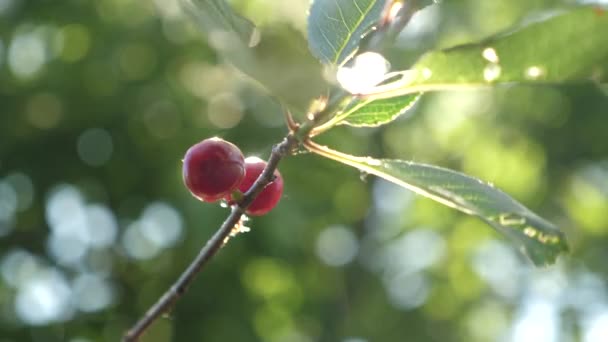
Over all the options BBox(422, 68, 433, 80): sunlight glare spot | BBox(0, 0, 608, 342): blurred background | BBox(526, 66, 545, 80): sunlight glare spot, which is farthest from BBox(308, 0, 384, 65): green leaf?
BBox(0, 0, 608, 342): blurred background

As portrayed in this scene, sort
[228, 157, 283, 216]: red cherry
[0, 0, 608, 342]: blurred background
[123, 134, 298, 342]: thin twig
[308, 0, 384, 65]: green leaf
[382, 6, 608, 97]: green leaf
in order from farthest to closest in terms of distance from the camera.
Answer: [0, 0, 608, 342]: blurred background < [228, 157, 283, 216]: red cherry < [308, 0, 384, 65]: green leaf < [123, 134, 298, 342]: thin twig < [382, 6, 608, 97]: green leaf

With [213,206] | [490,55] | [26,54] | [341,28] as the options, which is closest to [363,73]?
[341,28]

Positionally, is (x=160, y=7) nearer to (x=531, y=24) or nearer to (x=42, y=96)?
(x=42, y=96)

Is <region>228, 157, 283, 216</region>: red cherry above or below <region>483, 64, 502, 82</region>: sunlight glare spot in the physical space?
below

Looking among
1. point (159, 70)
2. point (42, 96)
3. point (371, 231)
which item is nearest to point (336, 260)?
point (371, 231)

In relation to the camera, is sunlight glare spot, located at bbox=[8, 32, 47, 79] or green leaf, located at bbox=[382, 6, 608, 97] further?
sunlight glare spot, located at bbox=[8, 32, 47, 79]

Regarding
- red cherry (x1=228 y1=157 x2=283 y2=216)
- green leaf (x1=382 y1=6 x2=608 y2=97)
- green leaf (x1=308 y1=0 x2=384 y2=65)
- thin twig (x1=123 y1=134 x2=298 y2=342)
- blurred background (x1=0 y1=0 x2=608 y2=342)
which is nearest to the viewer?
green leaf (x1=382 y1=6 x2=608 y2=97)

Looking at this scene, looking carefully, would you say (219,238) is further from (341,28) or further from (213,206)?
(213,206)

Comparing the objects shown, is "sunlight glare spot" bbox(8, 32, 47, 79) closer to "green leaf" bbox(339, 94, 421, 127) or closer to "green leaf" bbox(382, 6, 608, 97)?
"green leaf" bbox(339, 94, 421, 127)
